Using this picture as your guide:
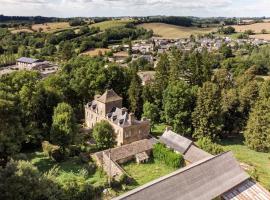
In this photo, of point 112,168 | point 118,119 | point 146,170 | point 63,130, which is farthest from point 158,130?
point 63,130

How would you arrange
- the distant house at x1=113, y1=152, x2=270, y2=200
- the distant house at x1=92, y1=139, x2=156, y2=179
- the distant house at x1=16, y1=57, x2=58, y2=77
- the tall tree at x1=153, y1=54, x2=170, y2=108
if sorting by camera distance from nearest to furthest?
the distant house at x1=113, y1=152, x2=270, y2=200 < the distant house at x1=92, y1=139, x2=156, y2=179 < the tall tree at x1=153, y1=54, x2=170, y2=108 < the distant house at x1=16, y1=57, x2=58, y2=77

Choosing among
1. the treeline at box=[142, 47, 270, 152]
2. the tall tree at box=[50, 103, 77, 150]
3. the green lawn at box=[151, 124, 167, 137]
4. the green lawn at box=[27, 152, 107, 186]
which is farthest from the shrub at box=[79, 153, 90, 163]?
the treeline at box=[142, 47, 270, 152]

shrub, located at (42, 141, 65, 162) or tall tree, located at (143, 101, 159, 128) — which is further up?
tall tree, located at (143, 101, 159, 128)

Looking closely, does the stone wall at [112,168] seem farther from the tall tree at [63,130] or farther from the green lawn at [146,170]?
the tall tree at [63,130]

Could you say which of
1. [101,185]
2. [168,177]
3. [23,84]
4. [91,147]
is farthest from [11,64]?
[168,177]

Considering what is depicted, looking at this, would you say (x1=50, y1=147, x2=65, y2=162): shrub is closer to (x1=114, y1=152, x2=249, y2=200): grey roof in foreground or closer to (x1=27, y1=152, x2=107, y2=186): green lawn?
(x1=27, y1=152, x2=107, y2=186): green lawn

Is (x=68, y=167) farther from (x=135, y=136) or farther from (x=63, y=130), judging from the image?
(x=135, y=136)
